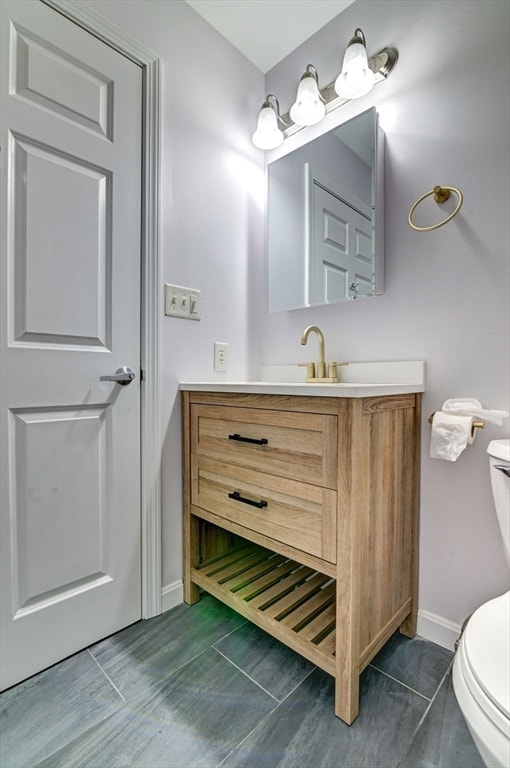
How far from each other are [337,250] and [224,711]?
1539 mm

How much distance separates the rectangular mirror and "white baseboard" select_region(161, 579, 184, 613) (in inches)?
48.3

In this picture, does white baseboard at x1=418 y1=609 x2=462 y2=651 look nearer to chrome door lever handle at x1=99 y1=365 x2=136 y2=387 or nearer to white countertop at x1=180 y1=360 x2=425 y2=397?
white countertop at x1=180 y1=360 x2=425 y2=397

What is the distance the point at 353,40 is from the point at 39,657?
2.24 metres

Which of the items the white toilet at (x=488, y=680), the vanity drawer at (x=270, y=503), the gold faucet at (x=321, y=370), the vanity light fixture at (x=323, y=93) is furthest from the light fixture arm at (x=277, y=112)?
the white toilet at (x=488, y=680)

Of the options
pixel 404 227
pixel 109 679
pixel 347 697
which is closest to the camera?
pixel 347 697

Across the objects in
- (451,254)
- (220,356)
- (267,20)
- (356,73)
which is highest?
(267,20)

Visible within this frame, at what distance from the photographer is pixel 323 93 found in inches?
57.5

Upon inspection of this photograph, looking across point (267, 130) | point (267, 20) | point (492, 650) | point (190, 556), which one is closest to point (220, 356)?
point (190, 556)

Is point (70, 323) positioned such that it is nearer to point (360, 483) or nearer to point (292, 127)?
point (360, 483)

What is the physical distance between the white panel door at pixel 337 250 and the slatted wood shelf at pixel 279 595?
107cm

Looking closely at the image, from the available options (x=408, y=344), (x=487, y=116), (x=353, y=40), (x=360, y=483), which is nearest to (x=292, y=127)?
(x=353, y=40)

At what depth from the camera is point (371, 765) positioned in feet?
2.64

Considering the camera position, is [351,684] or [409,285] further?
[409,285]

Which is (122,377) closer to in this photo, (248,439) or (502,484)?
(248,439)
